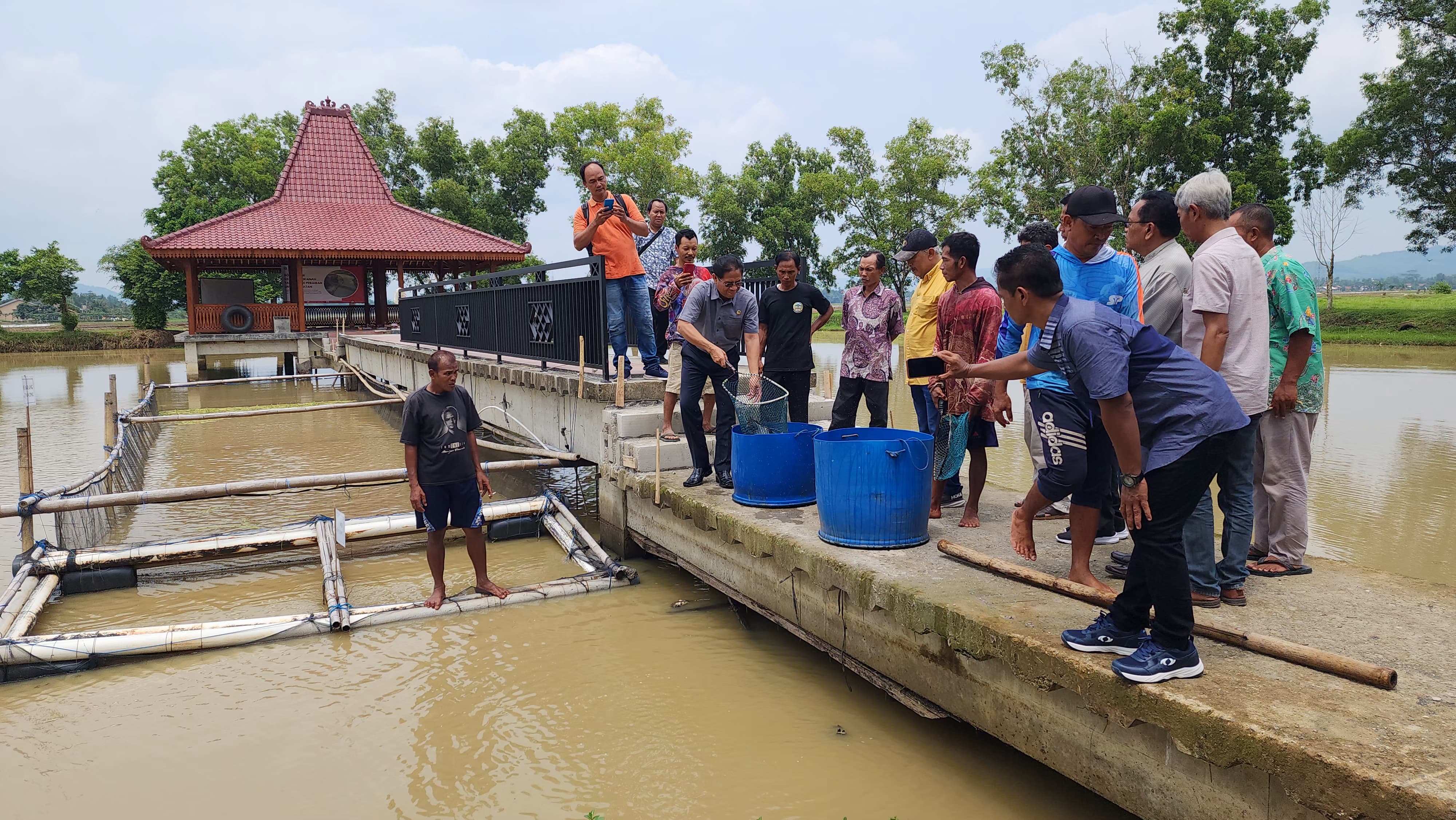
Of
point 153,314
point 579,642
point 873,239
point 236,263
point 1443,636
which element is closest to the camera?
point 1443,636

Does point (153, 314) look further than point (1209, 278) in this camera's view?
Yes

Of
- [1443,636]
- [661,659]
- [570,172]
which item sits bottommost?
[661,659]

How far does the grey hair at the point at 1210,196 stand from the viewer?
3.74 meters

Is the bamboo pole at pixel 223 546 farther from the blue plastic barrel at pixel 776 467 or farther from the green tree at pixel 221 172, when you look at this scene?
the green tree at pixel 221 172

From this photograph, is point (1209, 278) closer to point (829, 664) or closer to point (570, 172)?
point (829, 664)

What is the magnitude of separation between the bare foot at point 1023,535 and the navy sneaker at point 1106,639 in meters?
0.90

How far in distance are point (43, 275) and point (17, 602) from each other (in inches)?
2057

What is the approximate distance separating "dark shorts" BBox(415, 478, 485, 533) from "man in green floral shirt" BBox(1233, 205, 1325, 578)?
174 inches

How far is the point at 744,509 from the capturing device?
217 inches

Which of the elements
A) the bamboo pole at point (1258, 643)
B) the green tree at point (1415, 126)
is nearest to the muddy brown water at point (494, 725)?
the bamboo pole at point (1258, 643)

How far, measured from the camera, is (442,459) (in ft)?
17.7

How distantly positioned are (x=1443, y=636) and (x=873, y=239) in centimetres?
3512

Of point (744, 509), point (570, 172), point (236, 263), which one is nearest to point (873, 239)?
point (570, 172)

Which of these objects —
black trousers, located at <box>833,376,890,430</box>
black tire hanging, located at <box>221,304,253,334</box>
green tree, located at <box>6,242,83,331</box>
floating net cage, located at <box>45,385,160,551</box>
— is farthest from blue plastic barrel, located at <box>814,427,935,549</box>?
green tree, located at <box>6,242,83,331</box>
